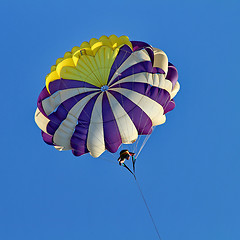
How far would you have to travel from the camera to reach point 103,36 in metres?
19.0

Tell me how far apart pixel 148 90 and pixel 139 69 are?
3.64 ft

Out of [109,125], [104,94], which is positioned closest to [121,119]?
[109,125]

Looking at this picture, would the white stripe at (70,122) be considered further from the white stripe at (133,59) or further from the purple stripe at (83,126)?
the white stripe at (133,59)

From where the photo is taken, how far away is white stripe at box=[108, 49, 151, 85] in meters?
18.7

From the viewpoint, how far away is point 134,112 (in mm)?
18750

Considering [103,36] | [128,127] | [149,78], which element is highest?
[103,36]

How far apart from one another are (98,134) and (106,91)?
2.16 meters

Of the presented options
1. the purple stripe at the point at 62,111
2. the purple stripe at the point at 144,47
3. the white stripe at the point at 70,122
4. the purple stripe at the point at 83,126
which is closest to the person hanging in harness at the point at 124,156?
the purple stripe at the point at 83,126

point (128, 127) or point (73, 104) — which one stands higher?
point (73, 104)

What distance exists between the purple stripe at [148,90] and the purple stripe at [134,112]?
22.5 inches

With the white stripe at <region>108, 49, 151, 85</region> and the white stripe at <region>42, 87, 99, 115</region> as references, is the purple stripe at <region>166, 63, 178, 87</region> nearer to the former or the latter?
the white stripe at <region>108, 49, 151, 85</region>

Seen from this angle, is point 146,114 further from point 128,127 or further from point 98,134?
point 98,134

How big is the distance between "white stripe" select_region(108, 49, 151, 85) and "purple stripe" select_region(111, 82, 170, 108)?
2.29ft

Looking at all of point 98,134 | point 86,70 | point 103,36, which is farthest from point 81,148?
point 103,36
